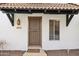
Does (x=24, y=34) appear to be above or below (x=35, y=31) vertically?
below

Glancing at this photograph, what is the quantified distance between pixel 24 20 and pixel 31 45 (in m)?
1.89

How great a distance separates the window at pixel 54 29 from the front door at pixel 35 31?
0.83 m

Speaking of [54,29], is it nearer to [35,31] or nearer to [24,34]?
[35,31]

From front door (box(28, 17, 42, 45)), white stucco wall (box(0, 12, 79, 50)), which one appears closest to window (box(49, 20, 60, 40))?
white stucco wall (box(0, 12, 79, 50))

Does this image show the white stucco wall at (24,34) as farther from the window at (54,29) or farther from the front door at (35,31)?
the front door at (35,31)

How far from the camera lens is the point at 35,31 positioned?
12898mm

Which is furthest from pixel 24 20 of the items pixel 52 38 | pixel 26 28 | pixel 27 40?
pixel 52 38

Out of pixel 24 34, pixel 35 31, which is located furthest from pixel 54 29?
pixel 24 34

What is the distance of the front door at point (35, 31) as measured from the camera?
12820 millimetres

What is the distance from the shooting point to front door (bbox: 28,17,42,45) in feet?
42.1

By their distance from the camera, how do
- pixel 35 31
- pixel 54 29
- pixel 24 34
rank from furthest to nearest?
pixel 35 31, pixel 54 29, pixel 24 34

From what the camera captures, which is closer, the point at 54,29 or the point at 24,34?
the point at 24,34

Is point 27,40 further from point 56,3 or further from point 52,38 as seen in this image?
point 56,3

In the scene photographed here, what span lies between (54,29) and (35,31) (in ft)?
4.54
